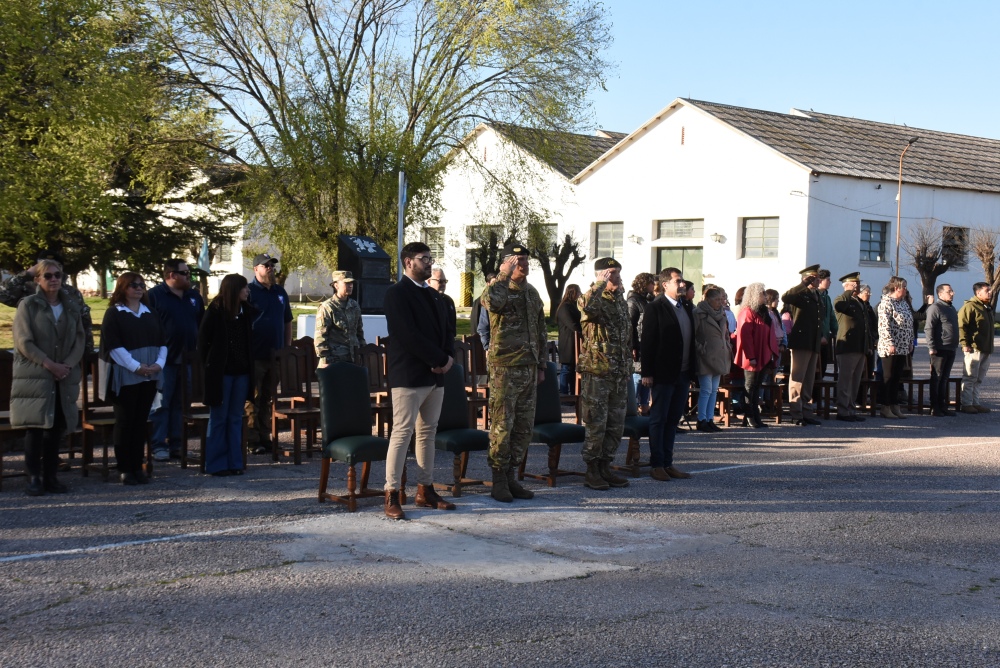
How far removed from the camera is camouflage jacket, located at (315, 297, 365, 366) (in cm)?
1062

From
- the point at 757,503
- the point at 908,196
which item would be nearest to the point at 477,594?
the point at 757,503

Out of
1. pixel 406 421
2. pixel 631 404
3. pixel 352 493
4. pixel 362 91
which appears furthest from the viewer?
pixel 362 91

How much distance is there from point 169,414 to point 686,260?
3474 cm

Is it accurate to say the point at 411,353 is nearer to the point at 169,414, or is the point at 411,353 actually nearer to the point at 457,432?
the point at 457,432

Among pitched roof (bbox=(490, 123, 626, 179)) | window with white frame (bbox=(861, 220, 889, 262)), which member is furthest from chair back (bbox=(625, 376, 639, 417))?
window with white frame (bbox=(861, 220, 889, 262))

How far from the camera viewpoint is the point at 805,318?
1424cm

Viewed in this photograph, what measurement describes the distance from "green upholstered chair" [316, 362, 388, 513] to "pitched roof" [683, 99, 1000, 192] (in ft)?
109

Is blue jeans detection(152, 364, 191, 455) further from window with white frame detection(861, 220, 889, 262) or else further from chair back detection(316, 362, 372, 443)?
window with white frame detection(861, 220, 889, 262)

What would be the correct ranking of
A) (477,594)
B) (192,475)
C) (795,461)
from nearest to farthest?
(477,594)
(192,475)
(795,461)

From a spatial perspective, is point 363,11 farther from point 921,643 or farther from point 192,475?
point 921,643

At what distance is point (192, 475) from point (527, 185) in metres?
23.4

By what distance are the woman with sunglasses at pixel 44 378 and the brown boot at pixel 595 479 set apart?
13.9ft

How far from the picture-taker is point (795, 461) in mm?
11180

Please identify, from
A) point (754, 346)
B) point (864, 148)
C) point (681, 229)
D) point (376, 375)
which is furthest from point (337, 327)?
point (864, 148)
